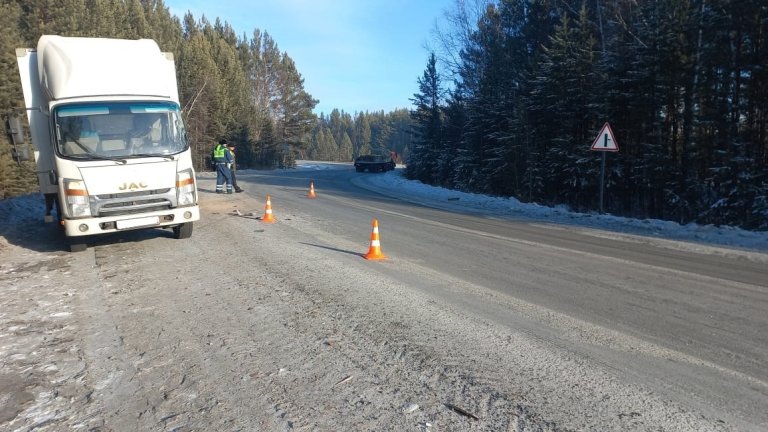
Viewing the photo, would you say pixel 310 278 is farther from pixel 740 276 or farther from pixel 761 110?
pixel 761 110

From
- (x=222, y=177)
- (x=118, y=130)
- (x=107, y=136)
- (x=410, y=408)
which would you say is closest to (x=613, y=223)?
(x=410, y=408)

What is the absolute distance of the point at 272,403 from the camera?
3.35 meters

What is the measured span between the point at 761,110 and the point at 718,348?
1365cm

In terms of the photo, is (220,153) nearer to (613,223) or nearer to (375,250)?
(375,250)

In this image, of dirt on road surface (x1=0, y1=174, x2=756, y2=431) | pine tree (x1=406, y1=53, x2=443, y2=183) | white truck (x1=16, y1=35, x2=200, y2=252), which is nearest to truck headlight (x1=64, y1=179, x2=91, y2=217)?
white truck (x1=16, y1=35, x2=200, y2=252)

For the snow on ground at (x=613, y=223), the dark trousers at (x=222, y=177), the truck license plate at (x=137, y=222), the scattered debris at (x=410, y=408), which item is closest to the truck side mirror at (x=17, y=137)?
the truck license plate at (x=137, y=222)

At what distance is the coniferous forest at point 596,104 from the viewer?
47.7 feet

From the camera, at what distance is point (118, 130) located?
841 centimetres

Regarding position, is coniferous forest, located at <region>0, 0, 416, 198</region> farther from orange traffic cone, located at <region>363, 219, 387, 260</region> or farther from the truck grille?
orange traffic cone, located at <region>363, 219, 387, 260</region>

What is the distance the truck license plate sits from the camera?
8102 millimetres

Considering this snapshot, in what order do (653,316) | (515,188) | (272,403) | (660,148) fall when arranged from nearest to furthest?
1. (272,403)
2. (653,316)
3. (660,148)
4. (515,188)

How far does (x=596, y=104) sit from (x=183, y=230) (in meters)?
16.4

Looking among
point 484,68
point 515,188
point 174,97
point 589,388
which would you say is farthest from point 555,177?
point 589,388

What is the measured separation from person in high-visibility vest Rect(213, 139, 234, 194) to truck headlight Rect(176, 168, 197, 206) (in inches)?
365
